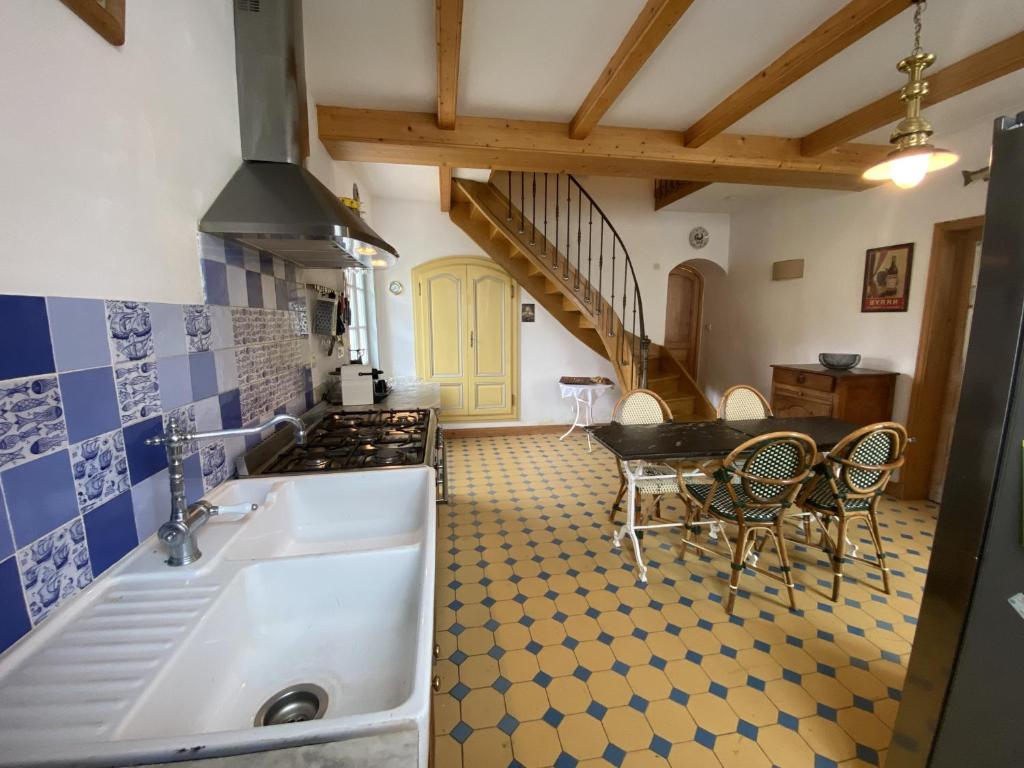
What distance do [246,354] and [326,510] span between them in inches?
27.1

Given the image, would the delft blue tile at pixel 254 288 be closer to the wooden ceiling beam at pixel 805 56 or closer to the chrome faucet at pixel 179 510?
the chrome faucet at pixel 179 510

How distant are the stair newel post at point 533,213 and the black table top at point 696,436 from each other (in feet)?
8.80

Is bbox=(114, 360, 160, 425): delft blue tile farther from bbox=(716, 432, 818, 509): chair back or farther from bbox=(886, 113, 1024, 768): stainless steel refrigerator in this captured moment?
bbox=(716, 432, 818, 509): chair back

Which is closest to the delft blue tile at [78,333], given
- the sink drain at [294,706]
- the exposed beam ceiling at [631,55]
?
the sink drain at [294,706]

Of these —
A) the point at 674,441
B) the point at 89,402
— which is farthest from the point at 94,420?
the point at 674,441

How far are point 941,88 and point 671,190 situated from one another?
260 centimetres

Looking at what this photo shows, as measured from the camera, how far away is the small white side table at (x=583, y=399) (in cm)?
470

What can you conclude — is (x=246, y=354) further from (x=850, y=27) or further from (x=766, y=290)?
(x=766, y=290)

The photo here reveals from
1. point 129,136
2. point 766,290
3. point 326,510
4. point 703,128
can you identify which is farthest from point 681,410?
point 129,136

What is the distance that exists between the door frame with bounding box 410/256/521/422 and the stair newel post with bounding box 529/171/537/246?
49 centimetres

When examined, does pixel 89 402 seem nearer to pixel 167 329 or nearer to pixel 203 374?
pixel 167 329

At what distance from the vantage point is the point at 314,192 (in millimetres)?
1465

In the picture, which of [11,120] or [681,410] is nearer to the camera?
[11,120]

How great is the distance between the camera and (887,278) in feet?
10.9
